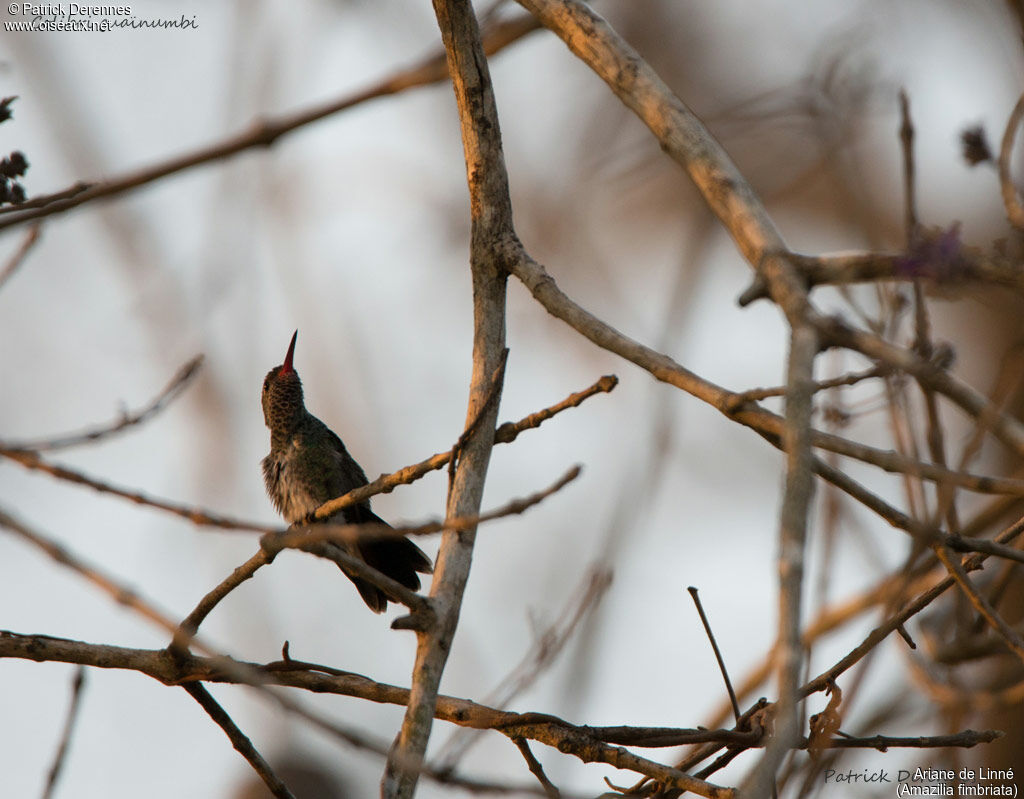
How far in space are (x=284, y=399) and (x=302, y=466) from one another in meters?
0.58

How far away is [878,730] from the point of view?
566 cm

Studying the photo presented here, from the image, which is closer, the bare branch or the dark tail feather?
the bare branch

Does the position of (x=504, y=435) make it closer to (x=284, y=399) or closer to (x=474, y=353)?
(x=474, y=353)

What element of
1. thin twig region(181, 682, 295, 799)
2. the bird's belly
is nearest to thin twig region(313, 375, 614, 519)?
thin twig region(181, 682, 295, 799)

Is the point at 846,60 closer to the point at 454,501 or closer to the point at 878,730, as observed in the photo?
the point at 454,501

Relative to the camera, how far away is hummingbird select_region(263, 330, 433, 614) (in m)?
5.44

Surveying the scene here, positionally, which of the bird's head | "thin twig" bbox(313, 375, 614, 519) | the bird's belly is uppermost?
the bird's head

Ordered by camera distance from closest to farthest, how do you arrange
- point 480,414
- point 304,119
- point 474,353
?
point 480,414 < point 474,353 < point 304,119

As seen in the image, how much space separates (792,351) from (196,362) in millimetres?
1914

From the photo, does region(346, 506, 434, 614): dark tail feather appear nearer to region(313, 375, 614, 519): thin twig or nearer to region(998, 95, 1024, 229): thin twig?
region(313, 375, 614, 519): thin twig

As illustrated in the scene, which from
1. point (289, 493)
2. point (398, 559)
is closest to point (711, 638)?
point (398, 559)

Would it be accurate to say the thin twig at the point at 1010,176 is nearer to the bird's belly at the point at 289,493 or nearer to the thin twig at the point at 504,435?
the thin twig at the point at 504,435

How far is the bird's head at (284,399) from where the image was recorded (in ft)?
20.2

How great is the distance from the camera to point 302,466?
19.1 ft
